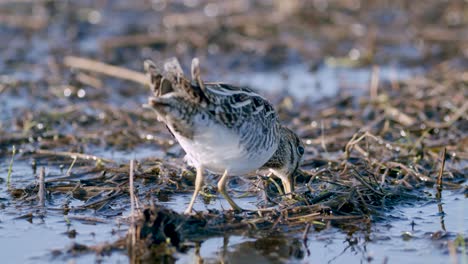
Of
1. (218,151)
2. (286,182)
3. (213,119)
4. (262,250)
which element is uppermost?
(213,119)

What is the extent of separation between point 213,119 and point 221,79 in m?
5.15

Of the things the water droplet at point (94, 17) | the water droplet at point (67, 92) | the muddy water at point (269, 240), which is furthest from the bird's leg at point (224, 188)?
the water droplet at point (94, 17)

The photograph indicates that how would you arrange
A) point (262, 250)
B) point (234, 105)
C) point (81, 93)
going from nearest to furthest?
1. point (234, 105)
2. point (262, 250)
3. point (81, 93)

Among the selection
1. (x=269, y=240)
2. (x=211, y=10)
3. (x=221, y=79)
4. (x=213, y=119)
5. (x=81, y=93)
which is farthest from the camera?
(x=211, y=10)

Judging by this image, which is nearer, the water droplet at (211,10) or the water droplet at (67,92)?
the water droplet at (67,92)

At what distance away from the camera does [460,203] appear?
6.02 m

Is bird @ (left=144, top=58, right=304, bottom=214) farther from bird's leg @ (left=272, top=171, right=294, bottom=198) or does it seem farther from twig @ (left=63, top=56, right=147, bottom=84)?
twig @ (left=63, top=56, right=147, bottom=84)

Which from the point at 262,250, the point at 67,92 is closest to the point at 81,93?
the point at 67,92

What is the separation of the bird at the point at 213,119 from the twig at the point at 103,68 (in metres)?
3.43

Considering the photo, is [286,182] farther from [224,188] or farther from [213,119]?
[213,119]

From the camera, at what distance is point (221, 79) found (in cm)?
990

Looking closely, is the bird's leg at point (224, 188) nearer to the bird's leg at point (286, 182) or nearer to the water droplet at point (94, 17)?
the bird's leg at point (286, 182)

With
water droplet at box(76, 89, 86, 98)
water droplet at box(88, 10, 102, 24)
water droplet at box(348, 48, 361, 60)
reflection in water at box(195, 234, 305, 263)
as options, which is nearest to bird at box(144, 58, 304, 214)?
reflection in water at box(195, 234, 305, 263)

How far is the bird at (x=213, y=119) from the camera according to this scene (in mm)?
4578
